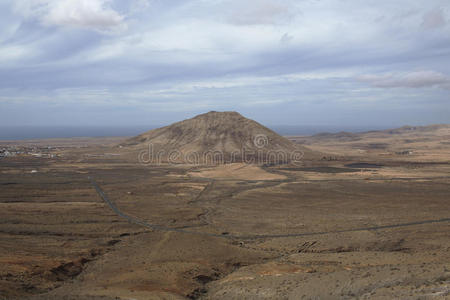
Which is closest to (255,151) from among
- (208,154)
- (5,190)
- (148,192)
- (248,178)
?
(208,154)

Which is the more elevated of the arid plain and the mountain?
the mountain

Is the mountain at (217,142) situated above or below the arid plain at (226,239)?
above

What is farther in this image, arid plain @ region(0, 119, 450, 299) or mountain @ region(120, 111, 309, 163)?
mountain @ region(120, 111, 309, 163)

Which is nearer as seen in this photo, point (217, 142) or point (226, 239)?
point (226, 239)

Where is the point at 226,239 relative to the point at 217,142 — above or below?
below

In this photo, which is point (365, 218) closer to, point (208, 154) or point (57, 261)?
point (57, 261)
